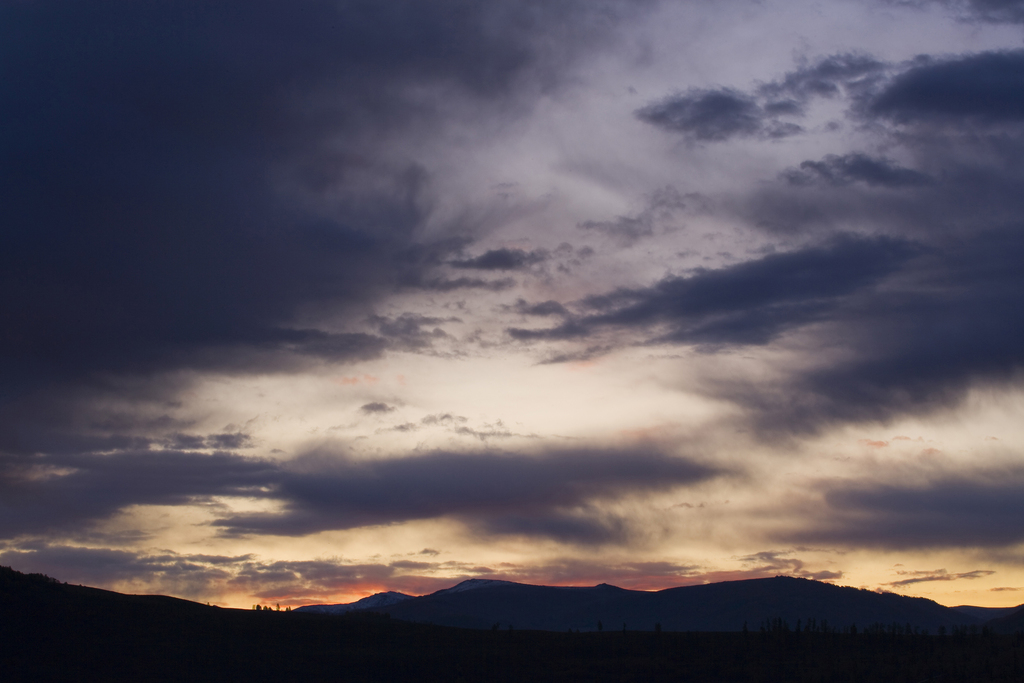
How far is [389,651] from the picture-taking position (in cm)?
4956

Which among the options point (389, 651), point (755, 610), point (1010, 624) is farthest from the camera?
point (755, 610)

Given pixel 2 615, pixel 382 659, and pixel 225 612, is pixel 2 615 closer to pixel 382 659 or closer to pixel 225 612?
pixel 225 612

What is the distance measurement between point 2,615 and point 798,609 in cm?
15152

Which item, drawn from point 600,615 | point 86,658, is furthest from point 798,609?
point 86,658

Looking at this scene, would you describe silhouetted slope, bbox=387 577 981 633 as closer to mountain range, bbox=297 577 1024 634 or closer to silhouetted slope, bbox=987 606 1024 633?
mountain range, bbox=297 577 1024 634

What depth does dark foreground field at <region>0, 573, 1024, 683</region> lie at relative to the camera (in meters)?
42.8

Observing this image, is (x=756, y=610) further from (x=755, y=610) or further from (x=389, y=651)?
(x=389, y=651)

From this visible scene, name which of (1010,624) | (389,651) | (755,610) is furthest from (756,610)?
(389,651)

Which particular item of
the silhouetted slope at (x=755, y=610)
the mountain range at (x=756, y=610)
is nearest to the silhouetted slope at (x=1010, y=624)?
the silhouetted slope at (x=755, y=610)

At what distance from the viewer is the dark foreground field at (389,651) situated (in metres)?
42.8

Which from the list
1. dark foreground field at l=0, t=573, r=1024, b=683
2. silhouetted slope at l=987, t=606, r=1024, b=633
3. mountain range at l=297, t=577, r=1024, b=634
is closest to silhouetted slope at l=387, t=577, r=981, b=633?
mountain range at l=297, t=577, r=1024, b=634

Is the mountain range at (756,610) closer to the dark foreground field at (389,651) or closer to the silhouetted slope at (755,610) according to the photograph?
the silhouetted slope at (755,610)

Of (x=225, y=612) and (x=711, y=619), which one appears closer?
(x=225, y=612)

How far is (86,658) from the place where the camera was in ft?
142
